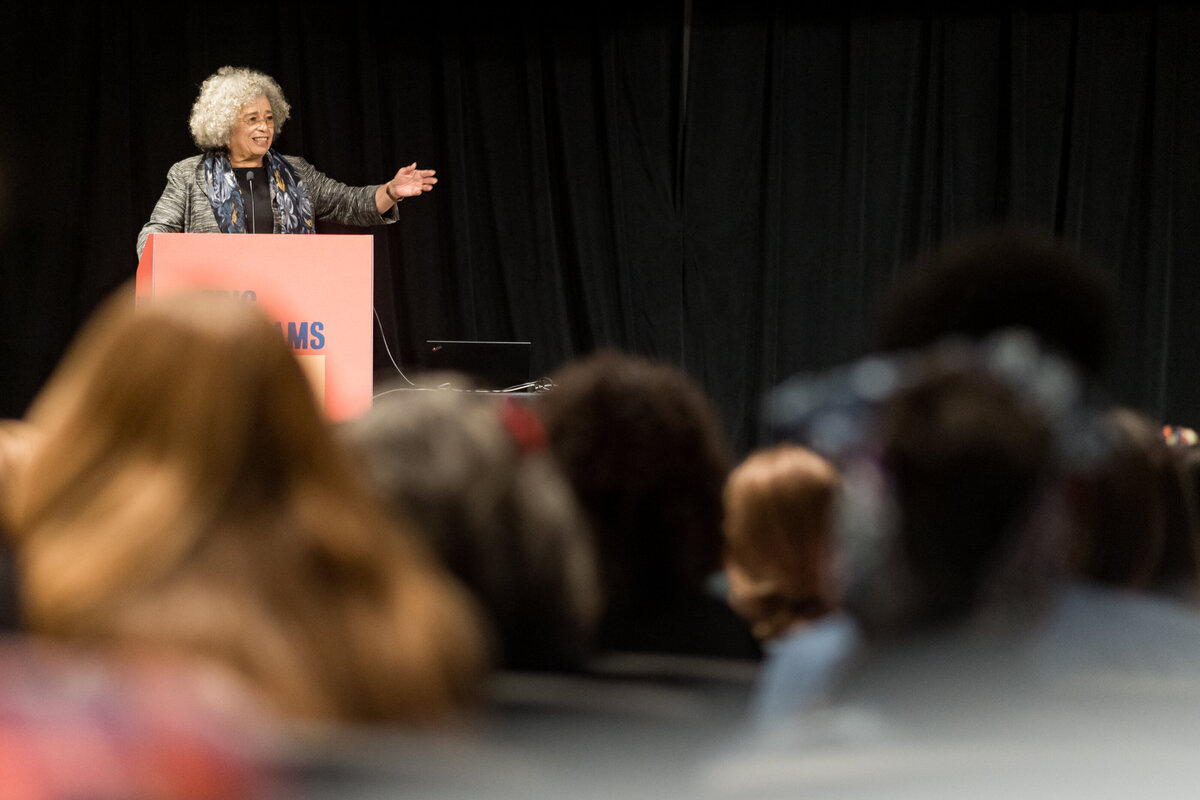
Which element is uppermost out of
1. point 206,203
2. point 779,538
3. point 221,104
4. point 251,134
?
point 221,104

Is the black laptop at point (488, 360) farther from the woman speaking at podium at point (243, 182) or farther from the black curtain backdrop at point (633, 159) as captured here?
the black curtain backdrop at point (633, 159)

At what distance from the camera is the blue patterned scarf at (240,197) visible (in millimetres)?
4387

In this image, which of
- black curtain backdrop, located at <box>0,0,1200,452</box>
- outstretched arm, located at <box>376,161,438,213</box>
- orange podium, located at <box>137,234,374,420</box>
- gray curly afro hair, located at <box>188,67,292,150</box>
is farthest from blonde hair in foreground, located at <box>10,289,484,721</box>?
black curtain backdrop, located at <box>0,0,1200,452</box>

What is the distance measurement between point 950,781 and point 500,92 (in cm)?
509

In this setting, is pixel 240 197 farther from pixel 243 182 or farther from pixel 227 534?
pixel 227 534

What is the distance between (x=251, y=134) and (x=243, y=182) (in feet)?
0.64

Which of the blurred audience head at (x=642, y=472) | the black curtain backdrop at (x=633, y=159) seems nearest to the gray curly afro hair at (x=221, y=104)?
the black curtain backdrop at (x=633, y=159)

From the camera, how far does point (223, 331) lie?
0.78 meters

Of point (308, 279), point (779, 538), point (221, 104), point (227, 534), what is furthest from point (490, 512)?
point (221, 104)

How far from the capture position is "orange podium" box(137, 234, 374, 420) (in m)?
3.46

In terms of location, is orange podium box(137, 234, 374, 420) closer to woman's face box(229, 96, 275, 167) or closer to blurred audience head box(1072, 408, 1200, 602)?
woman's face box(229, 96, 275, 167)

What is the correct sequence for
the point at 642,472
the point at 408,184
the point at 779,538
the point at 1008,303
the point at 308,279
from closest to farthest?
the point at 1008,303
the point at 642,472
the point at 779,538
the point at 308,279
the point at 408,184

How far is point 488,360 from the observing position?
410 centimetres

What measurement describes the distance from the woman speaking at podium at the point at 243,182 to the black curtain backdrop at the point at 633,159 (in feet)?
2.01
